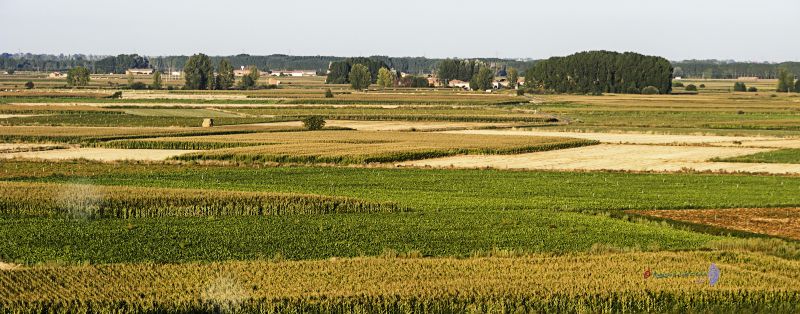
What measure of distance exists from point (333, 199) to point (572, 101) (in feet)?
403

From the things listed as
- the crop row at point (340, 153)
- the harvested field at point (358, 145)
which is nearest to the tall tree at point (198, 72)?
the harvested field at point (358, 145)

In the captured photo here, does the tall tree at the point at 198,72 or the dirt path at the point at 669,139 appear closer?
the dirt path at the point at 669,139

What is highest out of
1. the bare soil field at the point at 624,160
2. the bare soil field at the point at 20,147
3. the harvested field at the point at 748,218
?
the harvested field at the point at 748,218

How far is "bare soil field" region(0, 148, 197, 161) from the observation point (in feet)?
210

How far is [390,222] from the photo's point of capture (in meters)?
38.5

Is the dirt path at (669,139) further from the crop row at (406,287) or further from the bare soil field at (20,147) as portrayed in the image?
the crop row at (406,287)

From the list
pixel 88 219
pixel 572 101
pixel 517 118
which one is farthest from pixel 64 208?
pixel 572 101

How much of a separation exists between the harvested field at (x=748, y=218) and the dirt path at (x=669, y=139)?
3596 centimetres

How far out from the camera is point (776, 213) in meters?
42.4

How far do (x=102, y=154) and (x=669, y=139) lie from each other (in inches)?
1558

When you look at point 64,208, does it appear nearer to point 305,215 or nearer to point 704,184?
point 305,215

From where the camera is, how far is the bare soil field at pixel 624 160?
6110cm

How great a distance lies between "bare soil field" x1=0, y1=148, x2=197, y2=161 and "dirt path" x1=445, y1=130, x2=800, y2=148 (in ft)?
94.3

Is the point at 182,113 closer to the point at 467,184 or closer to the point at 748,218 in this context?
the point at 467,184
